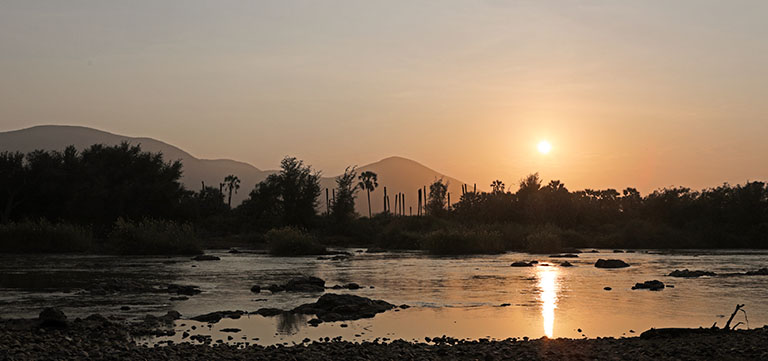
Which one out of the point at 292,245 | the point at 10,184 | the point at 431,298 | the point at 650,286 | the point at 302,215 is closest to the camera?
the point at 431,298

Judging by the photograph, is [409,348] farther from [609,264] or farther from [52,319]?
[609,264]

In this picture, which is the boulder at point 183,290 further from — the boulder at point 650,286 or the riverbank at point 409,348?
the boulder at point 650,286

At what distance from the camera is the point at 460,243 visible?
5800cm

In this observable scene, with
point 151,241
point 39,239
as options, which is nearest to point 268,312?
point 151,241

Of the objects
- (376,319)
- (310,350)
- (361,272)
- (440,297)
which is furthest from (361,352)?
(361,272)

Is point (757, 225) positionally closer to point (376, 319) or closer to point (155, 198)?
A: point (155, 198)

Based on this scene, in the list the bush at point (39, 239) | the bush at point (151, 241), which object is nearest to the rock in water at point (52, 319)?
the bush at point (151, 241)

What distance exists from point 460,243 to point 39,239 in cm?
3221

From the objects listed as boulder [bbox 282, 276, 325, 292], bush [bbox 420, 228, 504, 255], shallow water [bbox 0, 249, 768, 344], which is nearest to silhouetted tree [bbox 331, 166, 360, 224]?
bush [bbox 420, 228, 504, 255]

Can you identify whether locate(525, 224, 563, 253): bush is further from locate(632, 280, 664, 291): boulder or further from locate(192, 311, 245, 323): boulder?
locate(192, 311, 245, 323): boulder

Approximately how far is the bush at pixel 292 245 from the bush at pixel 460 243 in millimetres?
9099

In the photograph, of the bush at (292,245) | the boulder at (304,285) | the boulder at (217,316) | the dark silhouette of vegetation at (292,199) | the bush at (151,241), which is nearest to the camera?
the boulder at (217,316)

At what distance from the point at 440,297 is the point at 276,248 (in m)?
32.7

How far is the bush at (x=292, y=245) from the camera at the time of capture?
55156 mm
